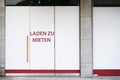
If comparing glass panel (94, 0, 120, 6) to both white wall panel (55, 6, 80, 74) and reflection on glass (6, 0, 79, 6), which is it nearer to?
reflection on glass (6, 0, 79, 6)

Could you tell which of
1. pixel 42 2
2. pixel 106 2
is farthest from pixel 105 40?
pixel 42 2

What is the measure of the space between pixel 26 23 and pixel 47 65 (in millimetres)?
1938

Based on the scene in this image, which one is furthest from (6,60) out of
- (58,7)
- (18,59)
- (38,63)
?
(58,7)

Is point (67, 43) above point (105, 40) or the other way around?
the other way around

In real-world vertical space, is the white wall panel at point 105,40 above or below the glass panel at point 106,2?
below

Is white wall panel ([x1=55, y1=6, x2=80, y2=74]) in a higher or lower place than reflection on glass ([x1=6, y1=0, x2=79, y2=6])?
lower

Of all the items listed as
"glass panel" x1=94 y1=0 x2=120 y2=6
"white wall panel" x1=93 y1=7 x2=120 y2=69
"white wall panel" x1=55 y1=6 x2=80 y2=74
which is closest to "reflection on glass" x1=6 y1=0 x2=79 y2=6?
"white wall panel" x1=55 y1=6 x2=80 y2=74

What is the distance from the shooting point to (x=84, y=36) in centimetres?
1178

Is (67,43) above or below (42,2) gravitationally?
below

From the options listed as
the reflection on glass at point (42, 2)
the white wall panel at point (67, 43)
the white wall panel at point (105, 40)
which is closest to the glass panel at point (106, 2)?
the white wall panel at point (105, 40)

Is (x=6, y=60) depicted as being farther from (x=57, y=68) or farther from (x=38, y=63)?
(x=57, y=68)

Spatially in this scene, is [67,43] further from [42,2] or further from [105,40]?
[42,2]

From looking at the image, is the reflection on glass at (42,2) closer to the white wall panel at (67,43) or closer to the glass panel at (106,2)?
the white wall panel at (67,43)

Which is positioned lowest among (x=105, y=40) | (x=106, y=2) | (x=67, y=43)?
(x=67, y=43)
